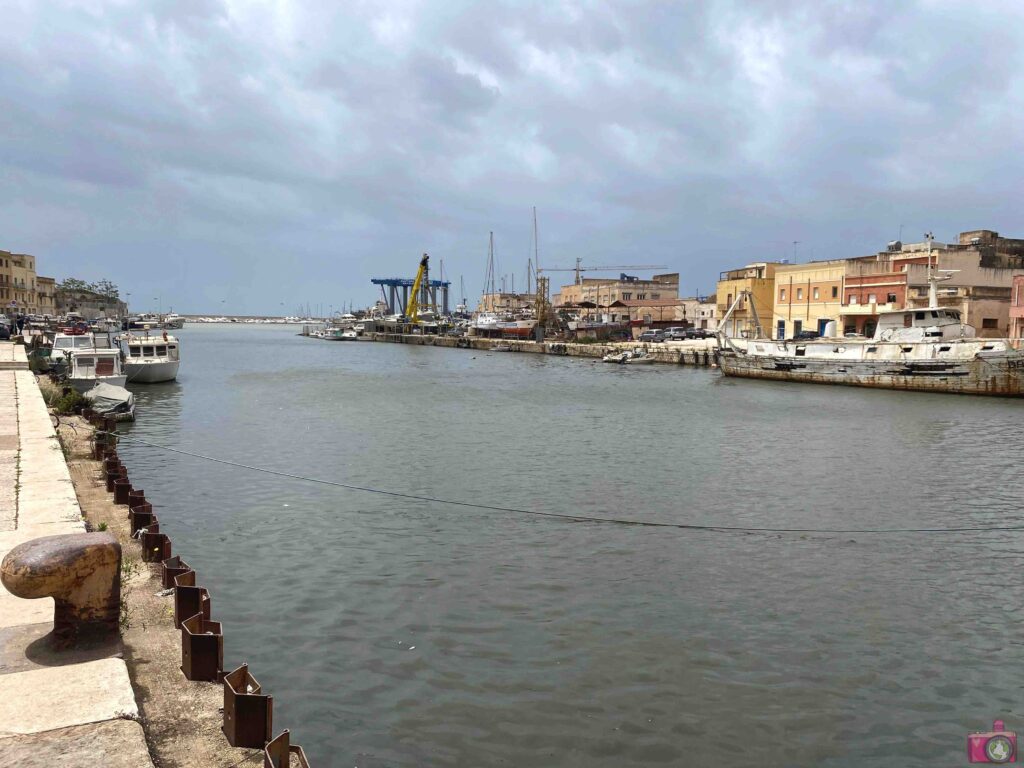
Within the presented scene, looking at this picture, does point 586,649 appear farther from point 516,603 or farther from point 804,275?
point 804,275

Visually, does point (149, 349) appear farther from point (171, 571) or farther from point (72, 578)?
point (72, 578)

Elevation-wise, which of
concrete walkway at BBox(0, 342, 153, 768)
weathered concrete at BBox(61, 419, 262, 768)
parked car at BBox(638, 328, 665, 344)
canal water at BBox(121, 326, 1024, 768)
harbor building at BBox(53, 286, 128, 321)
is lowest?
canal water at BBox(121, 326, 1024, 768)

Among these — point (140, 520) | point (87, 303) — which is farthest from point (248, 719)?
point (87, 303)

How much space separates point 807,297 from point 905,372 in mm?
22282

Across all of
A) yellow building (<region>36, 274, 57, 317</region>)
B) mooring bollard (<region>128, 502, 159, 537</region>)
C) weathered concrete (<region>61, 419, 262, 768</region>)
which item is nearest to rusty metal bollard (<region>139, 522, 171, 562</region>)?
weathered concrete (<region>61, 419, 262, 768</region>)

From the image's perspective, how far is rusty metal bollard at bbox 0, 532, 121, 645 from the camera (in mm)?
5305

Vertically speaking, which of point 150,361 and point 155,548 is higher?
point 150,361

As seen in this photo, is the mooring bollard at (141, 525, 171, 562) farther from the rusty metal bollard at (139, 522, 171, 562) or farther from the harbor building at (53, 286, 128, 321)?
the harbor building at (53, 286, 128, 321)

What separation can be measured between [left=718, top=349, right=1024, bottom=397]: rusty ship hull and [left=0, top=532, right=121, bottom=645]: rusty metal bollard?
41077mm

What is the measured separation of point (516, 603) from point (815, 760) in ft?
13.6

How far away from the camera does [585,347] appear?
78.9m

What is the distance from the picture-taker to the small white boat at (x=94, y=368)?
30.3m

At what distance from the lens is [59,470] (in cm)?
1188

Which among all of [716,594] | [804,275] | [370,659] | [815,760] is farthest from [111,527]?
[804,275]
